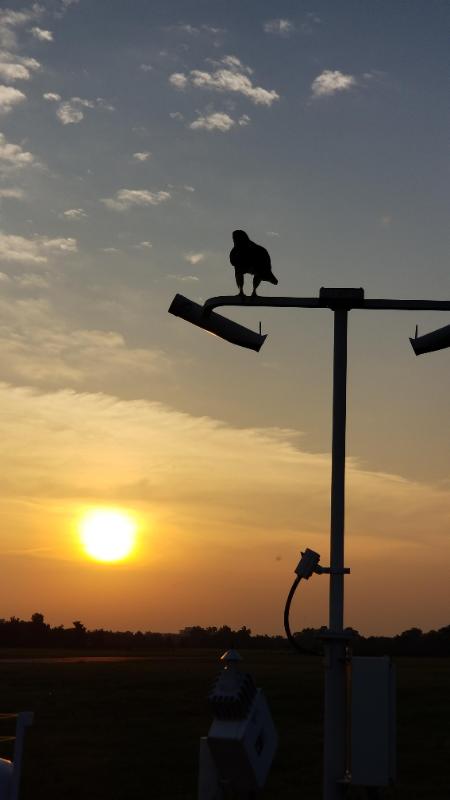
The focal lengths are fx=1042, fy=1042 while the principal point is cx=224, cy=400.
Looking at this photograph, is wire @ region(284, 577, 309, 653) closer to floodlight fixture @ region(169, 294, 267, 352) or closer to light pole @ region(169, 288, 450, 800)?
light pole @ region(169, 288, 450, 800)

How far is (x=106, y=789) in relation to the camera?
18359 millimetres

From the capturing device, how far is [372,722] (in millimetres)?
9773

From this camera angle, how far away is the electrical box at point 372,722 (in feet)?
31.8

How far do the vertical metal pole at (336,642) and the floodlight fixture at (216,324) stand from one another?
41.7 inches

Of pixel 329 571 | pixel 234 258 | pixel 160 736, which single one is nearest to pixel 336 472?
pixel 329 571

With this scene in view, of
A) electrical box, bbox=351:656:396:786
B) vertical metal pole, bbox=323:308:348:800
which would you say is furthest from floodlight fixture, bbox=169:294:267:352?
electrical box, bbox=351:656:396:786

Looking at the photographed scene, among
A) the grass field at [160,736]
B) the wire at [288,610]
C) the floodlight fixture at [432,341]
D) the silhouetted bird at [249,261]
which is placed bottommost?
the grass field at [160,736]

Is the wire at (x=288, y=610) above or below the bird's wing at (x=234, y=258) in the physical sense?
below

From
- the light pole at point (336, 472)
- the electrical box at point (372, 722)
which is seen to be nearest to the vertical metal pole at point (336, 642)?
the light pole at point (336, 472)

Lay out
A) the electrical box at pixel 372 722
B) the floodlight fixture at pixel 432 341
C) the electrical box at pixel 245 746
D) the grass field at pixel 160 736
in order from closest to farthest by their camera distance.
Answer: the electrical box at pixel 245 746
the electrical box at pixel 372 722
the floodlight fixture at pixel 432 341
the grass field at pixel 160 736

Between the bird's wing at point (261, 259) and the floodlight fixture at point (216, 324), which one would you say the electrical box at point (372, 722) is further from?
the bird's wing at point (261, 259)

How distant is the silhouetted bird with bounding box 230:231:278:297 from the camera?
432 inches

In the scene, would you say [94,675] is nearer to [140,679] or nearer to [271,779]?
[140,679]

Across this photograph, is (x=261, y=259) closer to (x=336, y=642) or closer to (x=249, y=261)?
(x=249, y=261)
